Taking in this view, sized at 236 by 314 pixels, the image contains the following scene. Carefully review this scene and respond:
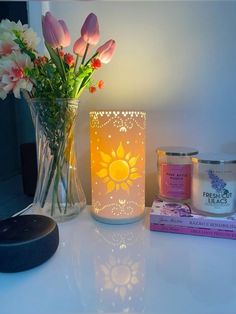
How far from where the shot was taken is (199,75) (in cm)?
61

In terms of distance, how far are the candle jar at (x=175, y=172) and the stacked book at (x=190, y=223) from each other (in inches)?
1.7

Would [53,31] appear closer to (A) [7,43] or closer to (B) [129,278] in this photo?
(A) [7,43]

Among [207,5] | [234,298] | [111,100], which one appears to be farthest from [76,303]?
[207,5]

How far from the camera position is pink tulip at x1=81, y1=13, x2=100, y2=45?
460mm

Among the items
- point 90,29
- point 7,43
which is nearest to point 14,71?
point 7,43

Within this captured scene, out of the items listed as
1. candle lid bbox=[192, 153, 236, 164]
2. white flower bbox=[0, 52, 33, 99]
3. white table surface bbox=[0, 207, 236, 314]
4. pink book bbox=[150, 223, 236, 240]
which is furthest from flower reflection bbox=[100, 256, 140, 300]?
white flower bbox=[0, 52, 33, 99]

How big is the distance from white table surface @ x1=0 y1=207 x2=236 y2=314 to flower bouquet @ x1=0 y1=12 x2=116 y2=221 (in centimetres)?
11

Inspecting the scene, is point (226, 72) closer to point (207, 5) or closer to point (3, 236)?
point (207, 5)

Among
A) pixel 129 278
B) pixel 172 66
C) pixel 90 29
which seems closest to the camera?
pixel 129 278

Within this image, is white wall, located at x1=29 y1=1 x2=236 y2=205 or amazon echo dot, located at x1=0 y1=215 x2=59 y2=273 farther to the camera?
white wall, located at x1=29 y1=1 x2=236 y2=205

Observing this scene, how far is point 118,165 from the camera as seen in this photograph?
542 mm

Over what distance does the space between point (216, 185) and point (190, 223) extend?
0.09m

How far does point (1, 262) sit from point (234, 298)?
13.1 inches

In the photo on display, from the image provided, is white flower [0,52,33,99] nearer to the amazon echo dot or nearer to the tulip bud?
the tulip bud
